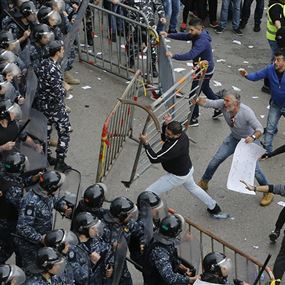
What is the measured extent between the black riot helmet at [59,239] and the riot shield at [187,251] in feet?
3.42

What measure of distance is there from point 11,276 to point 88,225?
872 millimetres

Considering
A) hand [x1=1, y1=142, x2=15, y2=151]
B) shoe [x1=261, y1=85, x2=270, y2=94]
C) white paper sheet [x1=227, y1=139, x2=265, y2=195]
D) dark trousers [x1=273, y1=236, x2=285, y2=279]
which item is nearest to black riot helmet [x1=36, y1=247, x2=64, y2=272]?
hand [x1=1, y1=142, x2=15, y2=151]

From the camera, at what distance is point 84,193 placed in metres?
6.91

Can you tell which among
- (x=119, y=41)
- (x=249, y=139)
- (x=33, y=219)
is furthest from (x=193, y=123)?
(x=33, y=219)

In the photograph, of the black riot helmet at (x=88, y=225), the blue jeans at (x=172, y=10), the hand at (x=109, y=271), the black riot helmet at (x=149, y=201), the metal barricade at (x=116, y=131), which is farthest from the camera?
the blue jeans at (x=172, y=10)

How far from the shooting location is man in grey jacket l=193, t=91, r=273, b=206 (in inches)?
336

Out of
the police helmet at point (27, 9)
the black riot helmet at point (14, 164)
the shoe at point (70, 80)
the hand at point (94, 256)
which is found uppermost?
the police helmet at point (27, 9)

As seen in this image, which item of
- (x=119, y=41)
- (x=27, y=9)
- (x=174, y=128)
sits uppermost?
(x=27, y=9)

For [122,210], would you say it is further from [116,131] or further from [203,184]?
[203,184]

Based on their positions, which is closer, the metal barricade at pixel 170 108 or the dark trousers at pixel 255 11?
the metal barricade at pixel 170 108

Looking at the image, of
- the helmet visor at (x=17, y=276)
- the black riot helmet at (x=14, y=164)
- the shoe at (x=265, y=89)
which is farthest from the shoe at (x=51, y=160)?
the shoe at (x=265, y=89)

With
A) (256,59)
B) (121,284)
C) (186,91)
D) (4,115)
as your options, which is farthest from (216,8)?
(121,284)

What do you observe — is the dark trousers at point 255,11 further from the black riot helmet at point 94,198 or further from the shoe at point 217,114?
the black riot helmet at point 94,198

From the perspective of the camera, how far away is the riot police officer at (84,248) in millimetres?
6391
